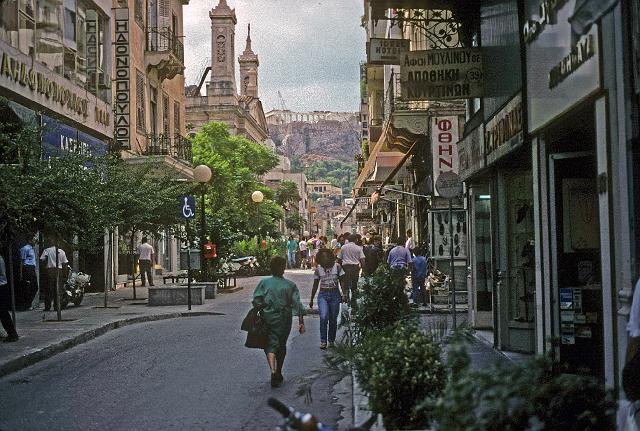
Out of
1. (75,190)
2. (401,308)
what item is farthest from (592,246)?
(75,190)

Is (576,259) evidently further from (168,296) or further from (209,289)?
(209,289)

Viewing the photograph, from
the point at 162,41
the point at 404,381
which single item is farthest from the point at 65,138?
the point at 404,381

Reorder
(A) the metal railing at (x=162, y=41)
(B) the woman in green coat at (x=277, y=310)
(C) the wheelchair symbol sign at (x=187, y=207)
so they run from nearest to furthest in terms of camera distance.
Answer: (B) the woman in green coat at (x=277, y=310) < (C) the wheelchair symbol sign at (x=187, y=207) < (A) the metal railing at (x=162, y=41)

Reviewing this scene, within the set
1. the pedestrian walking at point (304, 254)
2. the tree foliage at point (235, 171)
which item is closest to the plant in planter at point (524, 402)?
the pedestrian walking at point (304, 254)

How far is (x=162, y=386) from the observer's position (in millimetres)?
11523

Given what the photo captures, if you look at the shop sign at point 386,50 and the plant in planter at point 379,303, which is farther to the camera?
the shop sign at point 386,50

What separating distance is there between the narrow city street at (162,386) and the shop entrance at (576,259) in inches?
102

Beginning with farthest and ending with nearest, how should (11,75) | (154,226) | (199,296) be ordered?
(154,226) < (199,296) < (11,75)

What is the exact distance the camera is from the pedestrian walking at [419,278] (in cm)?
2344

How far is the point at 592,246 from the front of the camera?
34.6 ft

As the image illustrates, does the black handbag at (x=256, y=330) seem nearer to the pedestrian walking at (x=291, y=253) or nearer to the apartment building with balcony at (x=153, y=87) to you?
the apartment building with balcony at (x=153, y=87)

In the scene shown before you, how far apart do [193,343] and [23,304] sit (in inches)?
342

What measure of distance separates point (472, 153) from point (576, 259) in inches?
197

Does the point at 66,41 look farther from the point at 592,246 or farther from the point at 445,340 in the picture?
the point at 445,340
